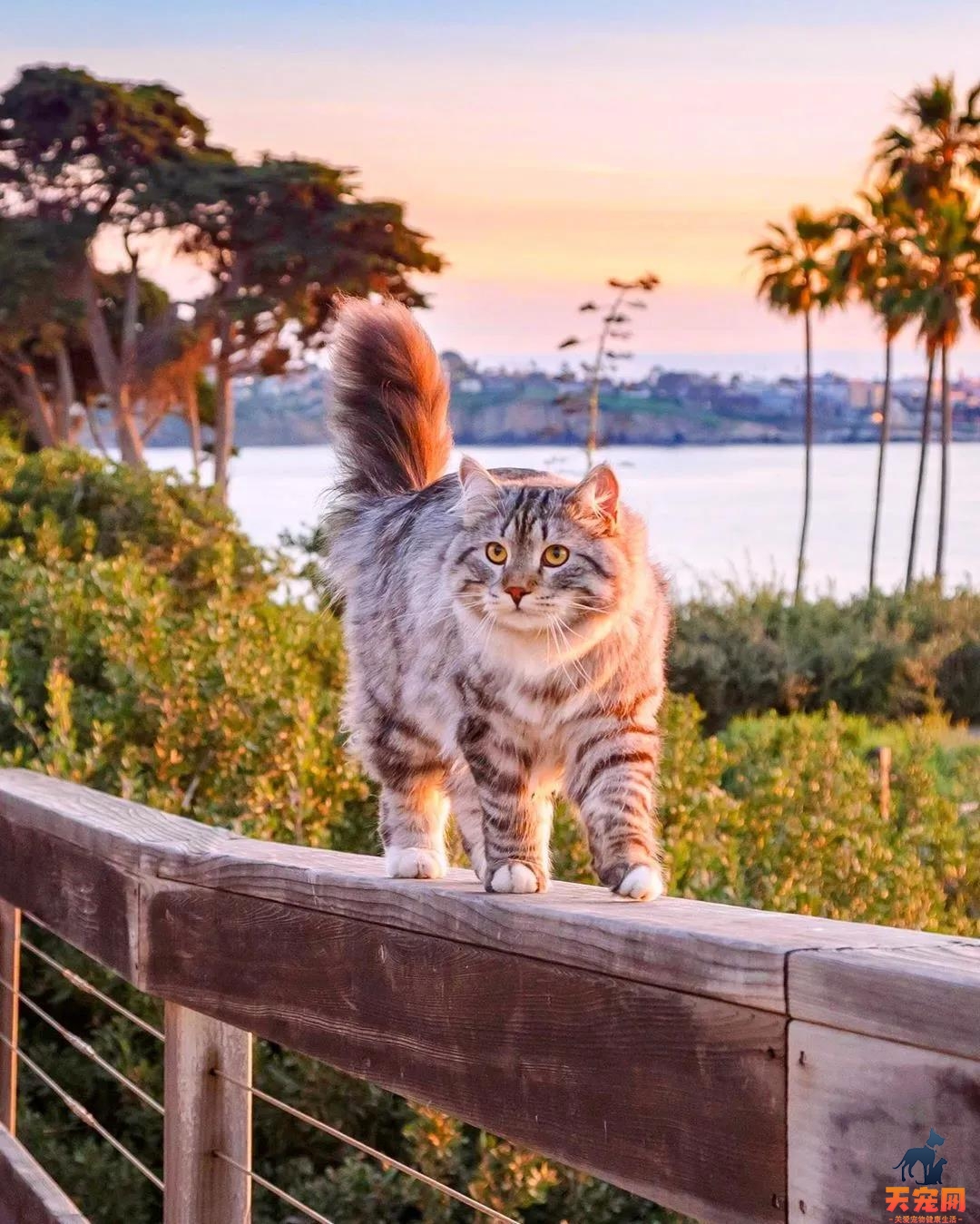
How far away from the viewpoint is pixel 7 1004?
2977mm

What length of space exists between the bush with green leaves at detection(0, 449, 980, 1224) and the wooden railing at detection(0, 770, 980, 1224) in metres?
1.14

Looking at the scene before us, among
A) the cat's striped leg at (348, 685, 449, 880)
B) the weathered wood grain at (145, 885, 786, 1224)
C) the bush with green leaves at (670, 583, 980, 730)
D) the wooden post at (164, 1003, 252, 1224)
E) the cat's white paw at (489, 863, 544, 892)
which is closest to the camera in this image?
the weathered wood grain at (145, 885, 786, 1224)

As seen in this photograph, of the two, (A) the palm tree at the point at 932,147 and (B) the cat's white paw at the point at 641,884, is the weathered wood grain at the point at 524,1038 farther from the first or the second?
(A) the palm tree at the point at 932,147

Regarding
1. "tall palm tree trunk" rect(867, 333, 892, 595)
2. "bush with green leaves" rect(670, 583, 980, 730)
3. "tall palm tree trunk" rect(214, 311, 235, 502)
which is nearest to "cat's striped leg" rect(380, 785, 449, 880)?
"bush with green leaves" rect(670, 583, 980, 730)

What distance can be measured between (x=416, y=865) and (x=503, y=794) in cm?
17

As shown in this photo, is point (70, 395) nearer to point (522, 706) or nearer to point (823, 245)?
point (823, 245)

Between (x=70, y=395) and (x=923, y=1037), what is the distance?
32.4m

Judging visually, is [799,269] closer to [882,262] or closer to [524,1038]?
[882,262]

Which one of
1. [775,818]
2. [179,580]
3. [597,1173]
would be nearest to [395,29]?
[179,580]

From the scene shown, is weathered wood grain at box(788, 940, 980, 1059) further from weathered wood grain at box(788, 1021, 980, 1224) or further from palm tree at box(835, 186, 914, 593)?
palm tree at box(835, 186, 914, 593)

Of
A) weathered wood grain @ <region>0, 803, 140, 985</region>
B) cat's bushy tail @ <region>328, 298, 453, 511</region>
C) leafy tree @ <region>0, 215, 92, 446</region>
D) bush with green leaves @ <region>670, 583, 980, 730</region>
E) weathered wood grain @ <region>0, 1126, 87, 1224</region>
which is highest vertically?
leafy tree @ <region>0, 215, 92, 446</region>

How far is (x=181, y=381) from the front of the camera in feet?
102

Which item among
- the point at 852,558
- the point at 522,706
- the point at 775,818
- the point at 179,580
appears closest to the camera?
the point at 522,706

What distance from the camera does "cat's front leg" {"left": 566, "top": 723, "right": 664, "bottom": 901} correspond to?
2285 millimetres
